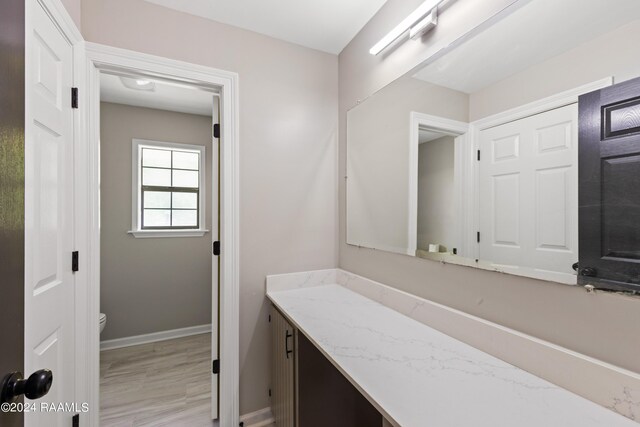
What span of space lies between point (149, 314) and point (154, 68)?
101 inches

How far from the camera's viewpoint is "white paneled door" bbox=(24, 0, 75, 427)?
960 mm

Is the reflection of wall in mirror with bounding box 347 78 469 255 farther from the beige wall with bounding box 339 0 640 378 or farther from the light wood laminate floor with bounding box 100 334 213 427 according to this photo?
the light wood laminate floor with bounding box 100 334 213 427

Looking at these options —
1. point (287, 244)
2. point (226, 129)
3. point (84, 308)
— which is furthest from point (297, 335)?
point (226, 129)

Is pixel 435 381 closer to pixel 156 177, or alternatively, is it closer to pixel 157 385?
pixel 157 385

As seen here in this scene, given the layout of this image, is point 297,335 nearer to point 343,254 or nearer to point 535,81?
point 343,254

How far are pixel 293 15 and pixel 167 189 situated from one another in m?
2.46

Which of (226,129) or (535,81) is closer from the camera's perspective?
(535,81)

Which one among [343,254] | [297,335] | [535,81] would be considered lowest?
[297,335]

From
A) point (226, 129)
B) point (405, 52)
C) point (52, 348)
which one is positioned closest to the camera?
point (52, 348)

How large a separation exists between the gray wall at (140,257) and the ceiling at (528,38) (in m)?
3.00

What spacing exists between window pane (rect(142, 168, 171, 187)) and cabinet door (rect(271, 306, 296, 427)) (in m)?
2.34

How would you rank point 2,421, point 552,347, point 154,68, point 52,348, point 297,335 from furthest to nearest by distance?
point 154,68
point 297,335
point 52,348
point 552,347
point 2,421

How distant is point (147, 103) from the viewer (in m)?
3.00

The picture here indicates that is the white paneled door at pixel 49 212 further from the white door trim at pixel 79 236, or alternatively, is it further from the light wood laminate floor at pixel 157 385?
the light wood laminate floor at pixel 157 385
